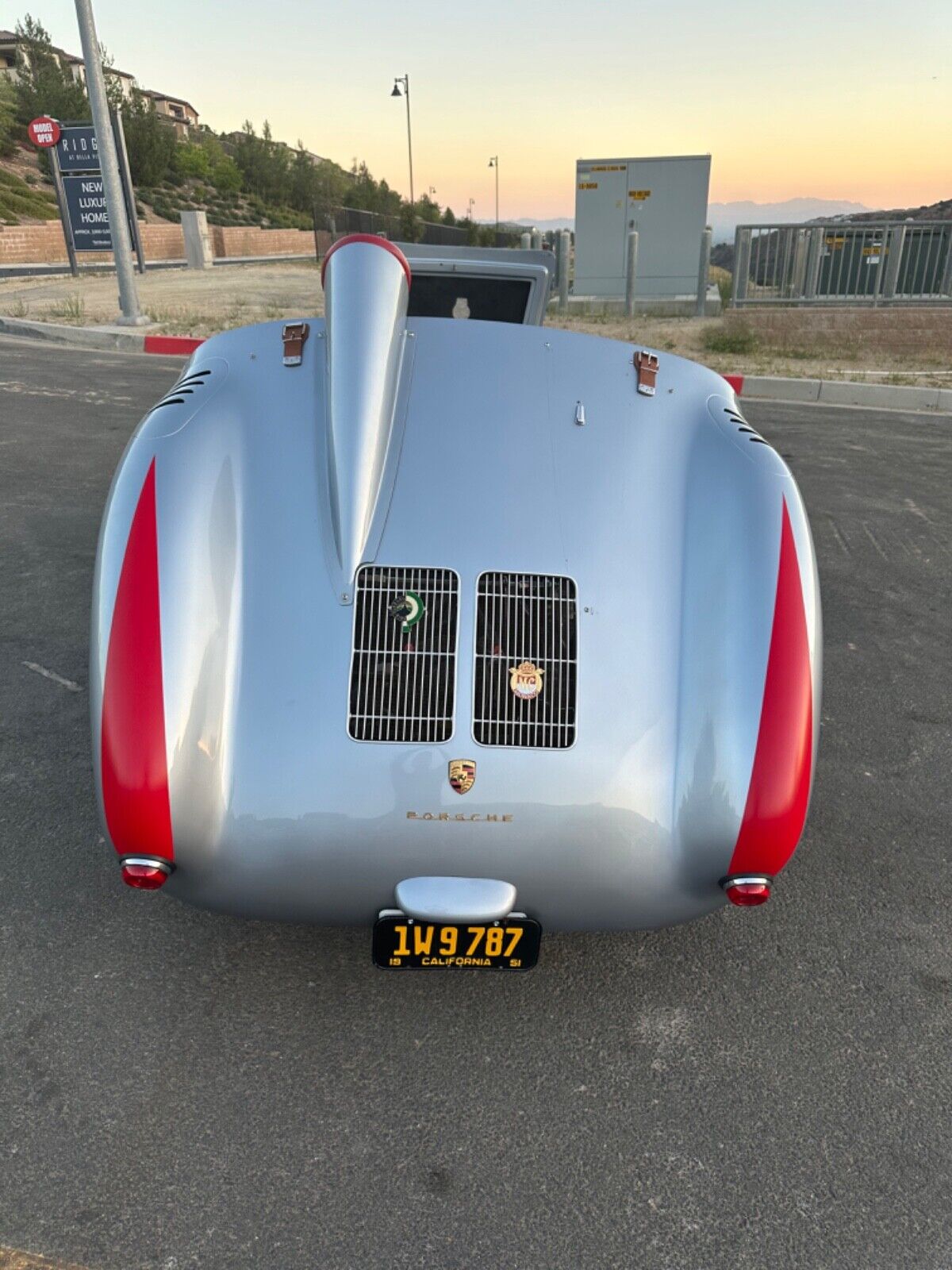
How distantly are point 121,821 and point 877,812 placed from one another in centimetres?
244

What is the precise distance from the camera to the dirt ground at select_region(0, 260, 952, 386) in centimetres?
1049

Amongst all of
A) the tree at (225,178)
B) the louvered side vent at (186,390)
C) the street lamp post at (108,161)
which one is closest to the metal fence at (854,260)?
the street lamp post at (108,161)

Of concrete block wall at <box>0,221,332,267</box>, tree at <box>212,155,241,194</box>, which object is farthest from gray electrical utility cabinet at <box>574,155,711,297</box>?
tree at <box>212,155,241,194</box>

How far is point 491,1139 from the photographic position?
6.08 feet

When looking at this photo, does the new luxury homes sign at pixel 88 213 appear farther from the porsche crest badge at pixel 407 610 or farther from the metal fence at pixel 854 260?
the porsche crest badge at pixel 407 610

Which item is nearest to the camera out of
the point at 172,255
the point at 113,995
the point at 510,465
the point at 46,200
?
the point at 113,995

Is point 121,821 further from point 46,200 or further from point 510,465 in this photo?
point 46,200

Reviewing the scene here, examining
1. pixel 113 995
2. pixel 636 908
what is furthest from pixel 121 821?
pixel 636 908

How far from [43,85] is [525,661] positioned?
52.5m

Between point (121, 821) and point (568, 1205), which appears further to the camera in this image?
point (121, 821)

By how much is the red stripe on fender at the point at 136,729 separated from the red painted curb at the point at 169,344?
9264 mm

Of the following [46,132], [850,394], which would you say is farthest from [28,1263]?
[46,132]

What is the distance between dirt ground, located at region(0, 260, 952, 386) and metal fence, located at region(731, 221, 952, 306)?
768mm

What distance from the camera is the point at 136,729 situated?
1.88 m
